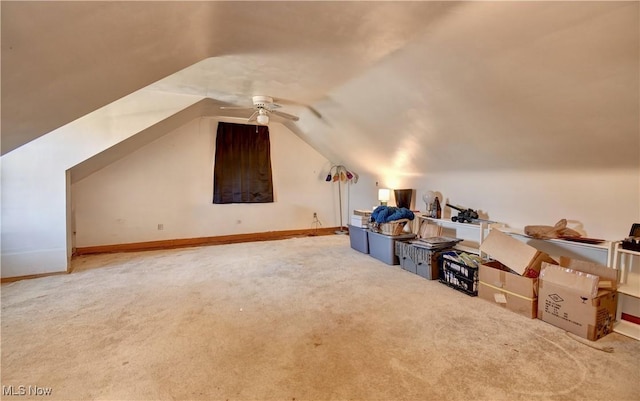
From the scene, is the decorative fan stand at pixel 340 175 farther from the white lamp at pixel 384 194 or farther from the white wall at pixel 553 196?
the white wall at pixel 553 196

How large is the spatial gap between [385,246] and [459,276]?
46.9 inches

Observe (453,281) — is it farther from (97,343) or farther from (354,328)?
(97,343)

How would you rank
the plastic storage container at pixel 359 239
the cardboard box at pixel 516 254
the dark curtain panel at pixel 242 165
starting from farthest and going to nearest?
the dark curtain panel at pixel 242 165 → the plastic storage container at pixel 359 239 → the cardboard box at pixel 516 254

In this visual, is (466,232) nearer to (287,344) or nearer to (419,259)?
(419,259)

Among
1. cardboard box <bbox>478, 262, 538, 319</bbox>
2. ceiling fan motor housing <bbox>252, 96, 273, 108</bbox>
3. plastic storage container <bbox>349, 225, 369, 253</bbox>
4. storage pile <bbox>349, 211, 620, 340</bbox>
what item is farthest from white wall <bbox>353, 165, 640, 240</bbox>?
ceiling fan motor housing <bbox>252, 96, 273, 108</bbox>

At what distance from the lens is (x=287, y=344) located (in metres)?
2.19

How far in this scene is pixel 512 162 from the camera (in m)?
3.38

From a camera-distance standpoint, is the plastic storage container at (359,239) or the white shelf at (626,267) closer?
the white shelf at (626,267)

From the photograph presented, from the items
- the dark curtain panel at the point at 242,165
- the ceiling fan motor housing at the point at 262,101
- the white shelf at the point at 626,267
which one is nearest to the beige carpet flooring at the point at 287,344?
the white shelf at the point at 626,267

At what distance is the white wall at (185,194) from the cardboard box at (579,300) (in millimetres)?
4649

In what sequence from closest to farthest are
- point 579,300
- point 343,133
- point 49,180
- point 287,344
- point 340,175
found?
point 287,344, point 579,300, point 49,180, point 343,133, point 340,175

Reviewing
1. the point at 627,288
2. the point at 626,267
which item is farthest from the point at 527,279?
the point at 626,267

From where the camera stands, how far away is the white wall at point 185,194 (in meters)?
4.95

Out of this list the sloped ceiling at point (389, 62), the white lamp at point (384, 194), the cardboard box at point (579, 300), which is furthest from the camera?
the white lamp at point (384, 194)
